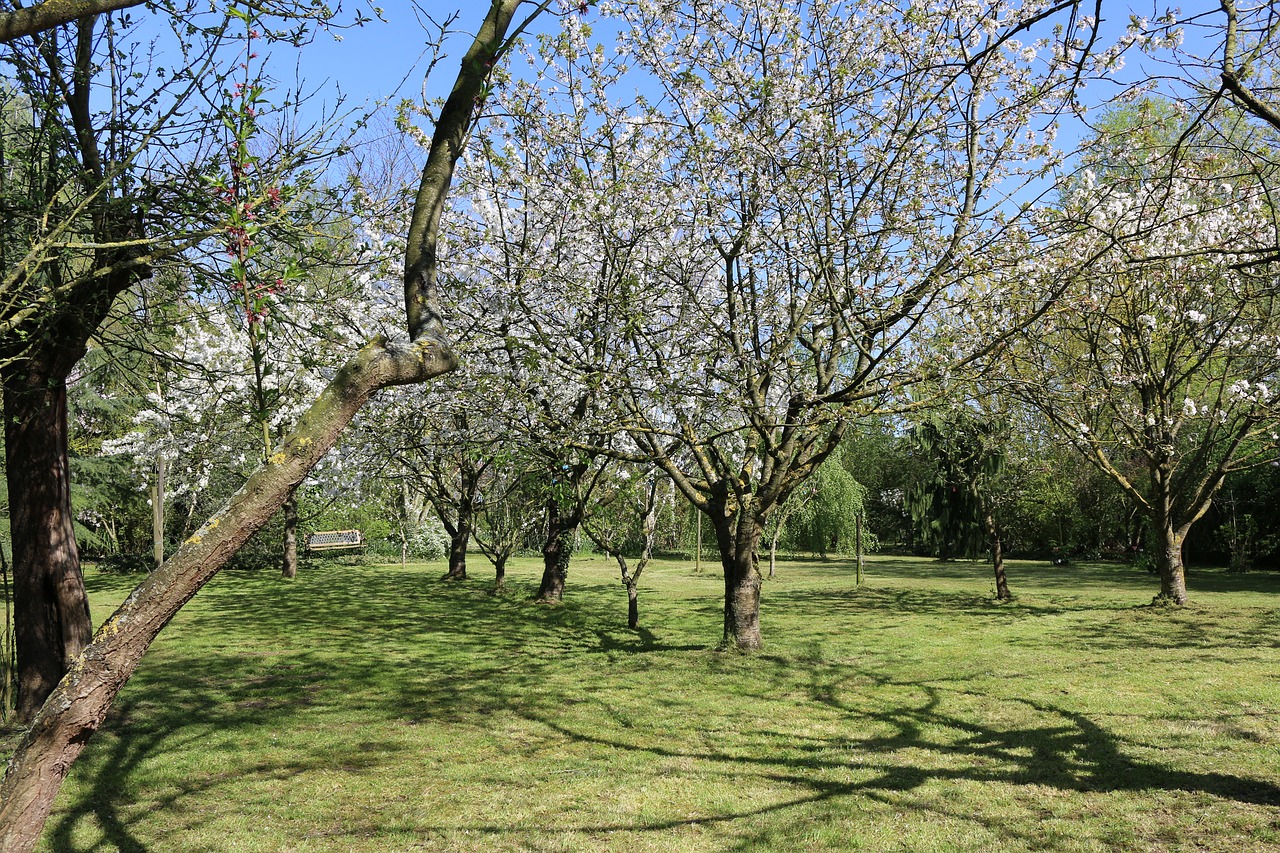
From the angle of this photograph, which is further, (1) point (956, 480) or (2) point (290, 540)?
(2) point (290, 540)

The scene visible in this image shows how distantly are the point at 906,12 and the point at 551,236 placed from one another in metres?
4.64

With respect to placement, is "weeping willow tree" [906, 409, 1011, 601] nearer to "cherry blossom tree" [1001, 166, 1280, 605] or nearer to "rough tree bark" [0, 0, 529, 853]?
"cherry blossom tree" [1001, 166, 1280, 605]

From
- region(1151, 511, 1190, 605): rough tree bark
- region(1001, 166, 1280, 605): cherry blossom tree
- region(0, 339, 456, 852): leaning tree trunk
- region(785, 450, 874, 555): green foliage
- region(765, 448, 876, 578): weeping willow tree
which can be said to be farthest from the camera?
region(785, 450, 874, 555): green foliage

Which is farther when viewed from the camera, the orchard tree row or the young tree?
the young tree

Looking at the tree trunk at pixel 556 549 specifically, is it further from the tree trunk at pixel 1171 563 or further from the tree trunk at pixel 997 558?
the tree trunk at pixel 1171 563

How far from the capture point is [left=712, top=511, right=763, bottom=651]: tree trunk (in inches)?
396

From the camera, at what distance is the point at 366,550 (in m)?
27.4

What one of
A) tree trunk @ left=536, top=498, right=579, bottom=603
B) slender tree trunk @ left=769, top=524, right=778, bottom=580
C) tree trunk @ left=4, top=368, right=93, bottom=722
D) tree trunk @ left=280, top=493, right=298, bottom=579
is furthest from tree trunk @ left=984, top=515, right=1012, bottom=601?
tree trunk @ left=280, top=493, right=298, bottom=579

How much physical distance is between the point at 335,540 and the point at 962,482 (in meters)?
19.3

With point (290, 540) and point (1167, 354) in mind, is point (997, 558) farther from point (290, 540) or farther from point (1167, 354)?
point (290, 540)

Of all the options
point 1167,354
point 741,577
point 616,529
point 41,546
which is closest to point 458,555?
point 616,529

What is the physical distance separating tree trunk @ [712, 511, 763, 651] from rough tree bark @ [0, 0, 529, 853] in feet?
24.9

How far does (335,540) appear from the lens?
86.3 ft

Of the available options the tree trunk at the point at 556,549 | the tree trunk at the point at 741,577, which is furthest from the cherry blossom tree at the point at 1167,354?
the tree trunk at the point at 556,549
